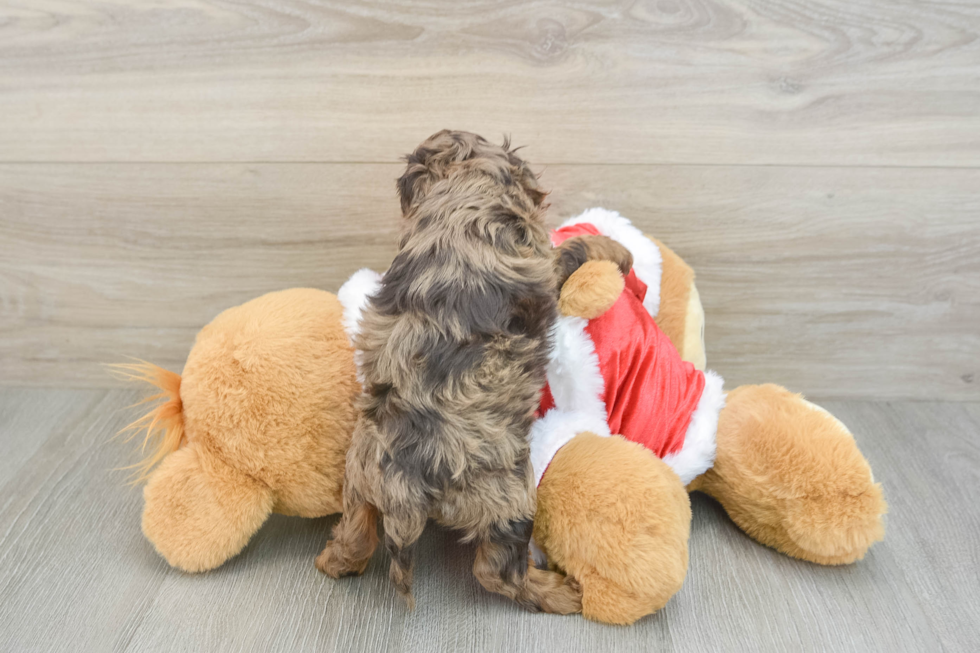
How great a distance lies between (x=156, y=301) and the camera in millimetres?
1139

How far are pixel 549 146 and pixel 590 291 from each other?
35 cm

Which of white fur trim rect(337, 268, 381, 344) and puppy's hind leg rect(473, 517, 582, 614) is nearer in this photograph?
puppy's hind leg rect(473, 517, 582, 614)

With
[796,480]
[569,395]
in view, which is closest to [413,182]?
[569,395]

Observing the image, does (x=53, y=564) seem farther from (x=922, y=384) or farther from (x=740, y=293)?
(x=922, y=384)

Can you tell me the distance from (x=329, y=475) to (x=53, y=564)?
1.20 ft

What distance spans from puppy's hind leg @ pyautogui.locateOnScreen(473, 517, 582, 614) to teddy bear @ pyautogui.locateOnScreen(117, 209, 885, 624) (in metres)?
0.02

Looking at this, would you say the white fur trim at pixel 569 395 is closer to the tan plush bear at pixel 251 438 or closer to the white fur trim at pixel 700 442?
the white fur trim at pixel 700 442

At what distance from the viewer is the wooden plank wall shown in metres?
0.95

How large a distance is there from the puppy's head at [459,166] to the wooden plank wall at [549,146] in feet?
0.84

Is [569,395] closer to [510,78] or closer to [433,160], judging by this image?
[433,160]

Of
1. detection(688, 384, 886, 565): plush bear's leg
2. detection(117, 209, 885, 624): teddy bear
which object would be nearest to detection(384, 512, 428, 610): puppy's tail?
detection(117, 209, 885, 624): teddy bear

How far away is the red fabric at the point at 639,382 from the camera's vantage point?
31.6 inches

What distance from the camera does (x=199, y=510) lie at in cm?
79

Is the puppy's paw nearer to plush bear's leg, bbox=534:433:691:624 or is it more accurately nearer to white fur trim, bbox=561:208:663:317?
plush bear's leg, bbox=534:433:691:624
